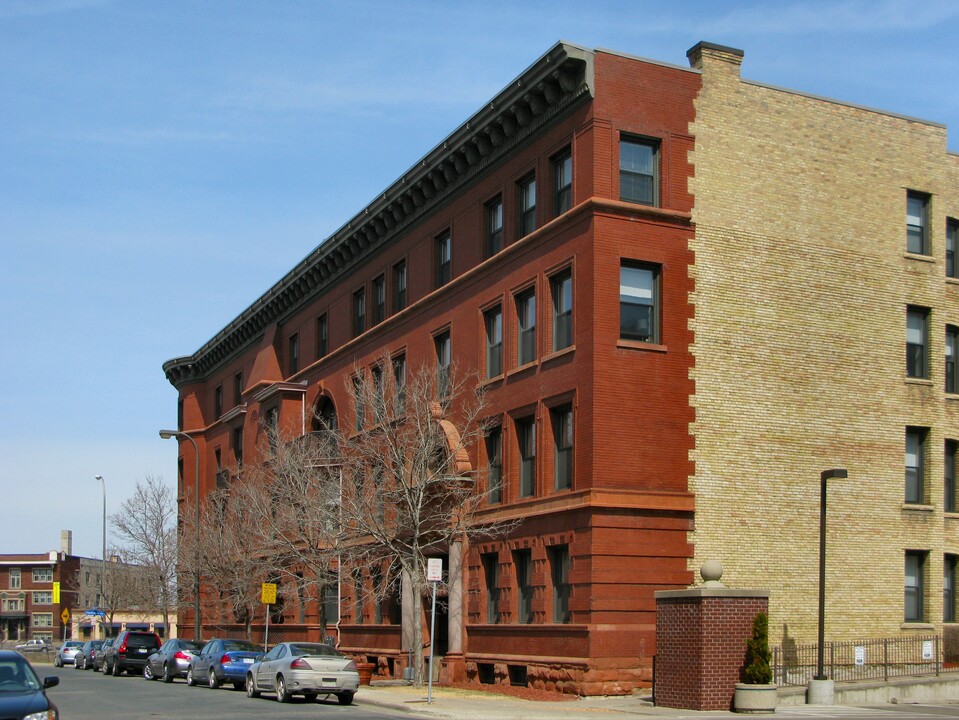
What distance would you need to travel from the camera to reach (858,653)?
107 feet

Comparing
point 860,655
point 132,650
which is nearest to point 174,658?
point 132,650

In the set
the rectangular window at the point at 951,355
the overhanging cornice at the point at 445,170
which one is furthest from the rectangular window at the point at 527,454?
the rectangular window at the point at 951,355

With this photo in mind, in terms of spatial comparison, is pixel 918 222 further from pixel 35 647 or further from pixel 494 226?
pixel 35 647

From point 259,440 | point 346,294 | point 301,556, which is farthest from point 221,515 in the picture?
point 301,556

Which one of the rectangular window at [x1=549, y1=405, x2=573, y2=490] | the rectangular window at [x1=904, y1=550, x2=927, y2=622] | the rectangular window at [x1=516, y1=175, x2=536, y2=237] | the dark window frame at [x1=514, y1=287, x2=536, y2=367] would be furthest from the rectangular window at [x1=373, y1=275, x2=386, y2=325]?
the rectangular window at [x1=904, y1=550, x2=927, y2=622]

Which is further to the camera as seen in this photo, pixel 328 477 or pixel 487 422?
pixel 328 477

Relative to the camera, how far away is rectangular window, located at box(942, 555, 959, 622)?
3884 centimetres

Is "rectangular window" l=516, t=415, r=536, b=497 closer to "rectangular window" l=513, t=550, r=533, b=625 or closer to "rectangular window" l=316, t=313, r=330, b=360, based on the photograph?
"rectangular window" l=513, t=550, r=533, b=625

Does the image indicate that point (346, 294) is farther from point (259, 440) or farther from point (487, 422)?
point (487, 422)

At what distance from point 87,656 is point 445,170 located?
34046mm

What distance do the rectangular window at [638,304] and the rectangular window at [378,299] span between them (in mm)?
16863

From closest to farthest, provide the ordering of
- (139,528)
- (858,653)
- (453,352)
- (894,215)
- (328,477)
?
(858,653)
(894,215)
(453,352)
(328,477)
(139,528)

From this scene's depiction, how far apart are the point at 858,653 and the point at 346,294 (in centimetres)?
2771

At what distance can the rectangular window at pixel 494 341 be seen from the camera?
1561 inches
